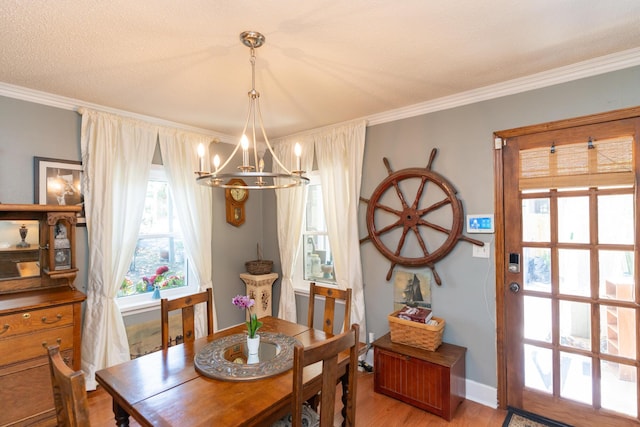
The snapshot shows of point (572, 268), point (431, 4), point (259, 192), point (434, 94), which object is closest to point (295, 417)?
point (431, 4)

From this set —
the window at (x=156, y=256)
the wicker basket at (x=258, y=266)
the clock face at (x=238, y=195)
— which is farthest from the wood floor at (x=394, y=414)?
the clock face at (x=238, y=195)

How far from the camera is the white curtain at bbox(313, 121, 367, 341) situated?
316 centimetres

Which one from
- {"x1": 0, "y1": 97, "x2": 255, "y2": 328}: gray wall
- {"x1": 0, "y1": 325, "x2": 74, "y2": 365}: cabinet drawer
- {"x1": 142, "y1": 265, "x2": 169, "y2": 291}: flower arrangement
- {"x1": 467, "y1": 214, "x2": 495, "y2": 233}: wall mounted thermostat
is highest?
{"x1": 0, "y1": 97, "x2": 255, "y2": 328}: gray wall

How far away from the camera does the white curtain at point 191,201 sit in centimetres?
322

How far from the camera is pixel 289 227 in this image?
373 centimetres

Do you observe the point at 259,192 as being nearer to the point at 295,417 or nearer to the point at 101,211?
the point at 101,211

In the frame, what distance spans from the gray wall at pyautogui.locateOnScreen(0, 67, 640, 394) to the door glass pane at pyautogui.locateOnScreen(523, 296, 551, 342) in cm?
23

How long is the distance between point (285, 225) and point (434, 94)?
2098 mm

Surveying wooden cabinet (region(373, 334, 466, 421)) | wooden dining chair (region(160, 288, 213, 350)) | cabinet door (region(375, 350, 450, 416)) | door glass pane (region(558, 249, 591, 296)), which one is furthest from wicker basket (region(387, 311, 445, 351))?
wooden dining chair (region(160, 288, 213, 350))

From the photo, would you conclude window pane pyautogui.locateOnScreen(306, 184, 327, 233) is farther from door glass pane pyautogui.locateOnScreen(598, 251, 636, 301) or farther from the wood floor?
door glass pane pyautogui.locateOnScreen(598, 251, 636, 301)

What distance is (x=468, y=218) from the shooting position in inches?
103

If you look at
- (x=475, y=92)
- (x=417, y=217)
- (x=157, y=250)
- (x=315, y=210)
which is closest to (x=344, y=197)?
(x=315, y=210)

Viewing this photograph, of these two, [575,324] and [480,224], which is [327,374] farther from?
[575,324]

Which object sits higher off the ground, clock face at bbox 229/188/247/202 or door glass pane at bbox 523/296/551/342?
clock face at bbox 229/188/247/202
